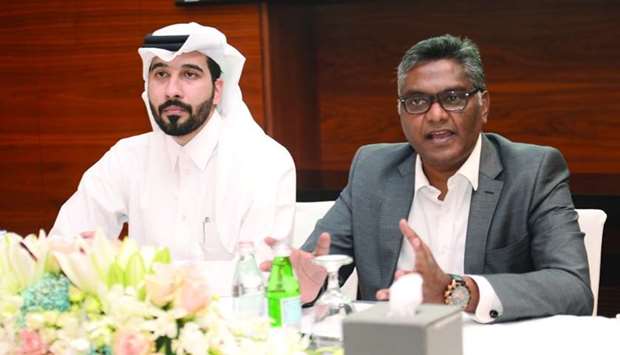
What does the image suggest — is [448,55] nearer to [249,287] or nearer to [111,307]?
[249,287]

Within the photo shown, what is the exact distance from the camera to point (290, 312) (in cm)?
226

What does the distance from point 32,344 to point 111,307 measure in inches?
6.6

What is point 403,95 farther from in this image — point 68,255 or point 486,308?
point 68,255

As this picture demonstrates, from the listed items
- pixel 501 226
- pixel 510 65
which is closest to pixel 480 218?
pixel 501 226

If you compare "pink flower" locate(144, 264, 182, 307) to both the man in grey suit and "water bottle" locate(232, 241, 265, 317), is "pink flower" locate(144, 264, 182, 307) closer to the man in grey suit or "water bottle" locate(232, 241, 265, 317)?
"water bottle" locate(232, 241, 265, 317)

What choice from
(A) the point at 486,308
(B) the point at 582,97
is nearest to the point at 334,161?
(B) the point at 582,97

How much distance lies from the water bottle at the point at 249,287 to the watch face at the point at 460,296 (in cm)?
48

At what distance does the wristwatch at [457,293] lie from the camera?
2.53 metres

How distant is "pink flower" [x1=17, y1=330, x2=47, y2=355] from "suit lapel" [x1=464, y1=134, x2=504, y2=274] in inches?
58.1

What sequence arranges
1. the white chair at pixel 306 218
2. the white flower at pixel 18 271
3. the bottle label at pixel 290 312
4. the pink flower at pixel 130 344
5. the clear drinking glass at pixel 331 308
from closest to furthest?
the pink flower at pixel 130 344
the white flower at pixel 18 271
the clear drinking glass at pixel 331 308
the bottle label at pixel 290 312
the white chair at pixel 306 218

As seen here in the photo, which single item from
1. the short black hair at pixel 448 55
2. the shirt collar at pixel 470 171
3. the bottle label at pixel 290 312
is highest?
the short black hair at pixel 448 55

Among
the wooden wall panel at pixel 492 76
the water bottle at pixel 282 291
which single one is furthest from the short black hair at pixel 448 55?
the wooden wall panel at pixel 492 76

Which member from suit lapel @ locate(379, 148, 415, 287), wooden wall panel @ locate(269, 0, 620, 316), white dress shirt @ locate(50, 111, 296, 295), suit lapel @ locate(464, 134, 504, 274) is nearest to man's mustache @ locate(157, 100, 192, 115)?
white dress shirt @ locate(50, 111, 296, 295)

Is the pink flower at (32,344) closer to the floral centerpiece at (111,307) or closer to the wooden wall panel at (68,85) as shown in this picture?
the floral centerpiece at (111,307)
